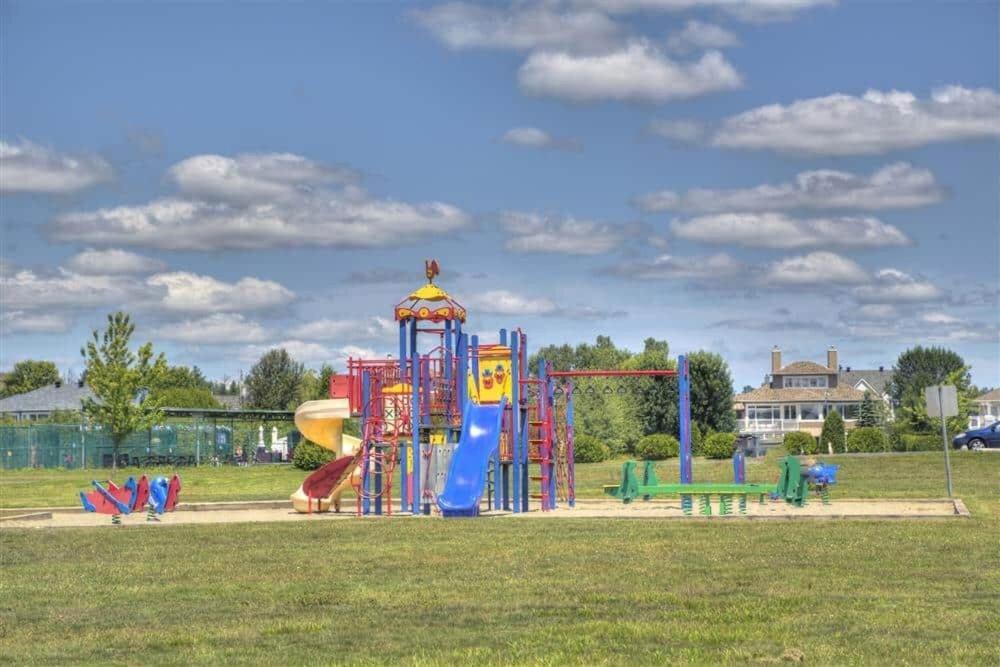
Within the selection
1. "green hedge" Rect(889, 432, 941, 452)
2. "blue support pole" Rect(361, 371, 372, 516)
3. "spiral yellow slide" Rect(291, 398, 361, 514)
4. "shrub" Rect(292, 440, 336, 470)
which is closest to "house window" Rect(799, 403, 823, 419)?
"green hedge" Rect(889, 432, 941, 452)

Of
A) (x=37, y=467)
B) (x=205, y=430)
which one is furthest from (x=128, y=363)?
(x=205, y=430)

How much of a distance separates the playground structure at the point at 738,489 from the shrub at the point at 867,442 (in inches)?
1263

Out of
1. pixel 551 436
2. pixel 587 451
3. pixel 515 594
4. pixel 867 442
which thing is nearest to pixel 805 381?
pixel 867 442

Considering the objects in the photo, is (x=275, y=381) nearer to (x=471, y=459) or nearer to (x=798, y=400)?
(x=798, y=400)

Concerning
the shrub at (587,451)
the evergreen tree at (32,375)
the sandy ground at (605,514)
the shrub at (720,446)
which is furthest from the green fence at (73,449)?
the evergreen tree at (32,375)

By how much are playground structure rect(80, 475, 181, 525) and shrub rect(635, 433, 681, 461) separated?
3763 centimetres

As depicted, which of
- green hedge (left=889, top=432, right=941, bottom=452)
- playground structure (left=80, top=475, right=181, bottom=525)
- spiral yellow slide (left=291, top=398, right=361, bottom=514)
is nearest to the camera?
playground structure (left=80, top=475, right=181, bottom=525)

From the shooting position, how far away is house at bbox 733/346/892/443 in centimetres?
12331

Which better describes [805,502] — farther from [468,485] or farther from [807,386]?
[807,386]

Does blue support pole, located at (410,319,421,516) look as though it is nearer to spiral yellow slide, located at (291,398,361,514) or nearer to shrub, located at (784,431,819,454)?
spiral yellow slide, located at (291,398,361,514)

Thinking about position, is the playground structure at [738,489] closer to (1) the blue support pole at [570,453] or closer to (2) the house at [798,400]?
(1) the blue support pole at [570,453]

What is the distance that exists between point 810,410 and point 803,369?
1051cm

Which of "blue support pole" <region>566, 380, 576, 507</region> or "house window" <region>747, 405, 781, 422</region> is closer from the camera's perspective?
"blue support pole" <region>566, 380, 576, 507</region>

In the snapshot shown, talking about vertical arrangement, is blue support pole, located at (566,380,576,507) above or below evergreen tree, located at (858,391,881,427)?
below
